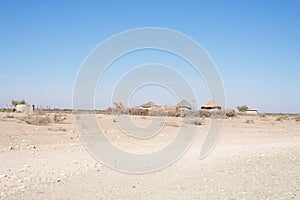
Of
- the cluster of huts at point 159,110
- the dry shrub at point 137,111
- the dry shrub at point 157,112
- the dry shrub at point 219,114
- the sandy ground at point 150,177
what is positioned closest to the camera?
the sandy ground at point 150,177

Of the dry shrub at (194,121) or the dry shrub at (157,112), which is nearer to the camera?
the dry shrub at (194,121)

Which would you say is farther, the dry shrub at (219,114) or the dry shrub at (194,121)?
the dry shrub at (219,114)

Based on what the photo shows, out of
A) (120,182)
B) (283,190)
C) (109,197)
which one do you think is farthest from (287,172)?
(109,197)

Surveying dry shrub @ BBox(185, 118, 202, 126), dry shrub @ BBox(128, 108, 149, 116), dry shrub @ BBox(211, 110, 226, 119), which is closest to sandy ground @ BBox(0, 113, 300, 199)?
dry shrub @ BBox(185, 118, 202, 126)

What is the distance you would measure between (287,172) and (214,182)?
6.97 feet

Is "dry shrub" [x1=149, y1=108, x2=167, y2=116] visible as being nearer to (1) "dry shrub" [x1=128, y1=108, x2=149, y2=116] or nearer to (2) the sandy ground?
(1) "dry shrub" [x1=128, y1=108, x2=149, y2=116]

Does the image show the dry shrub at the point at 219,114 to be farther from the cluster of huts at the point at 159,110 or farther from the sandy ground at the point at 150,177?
the sandy ground at the point at 150,177

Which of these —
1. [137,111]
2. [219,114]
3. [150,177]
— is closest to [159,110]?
[137,111]

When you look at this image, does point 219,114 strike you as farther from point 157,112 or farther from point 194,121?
point 194,121

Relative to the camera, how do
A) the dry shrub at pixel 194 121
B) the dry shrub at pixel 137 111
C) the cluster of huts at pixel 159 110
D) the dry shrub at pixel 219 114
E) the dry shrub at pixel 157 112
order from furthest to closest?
the dry shrub at pixel 219 114 → the dry shrub at pixel 137 111 → the dry shrub at pixel 157 112 → the cluster of huts at pixel 159 110 → the dry shrub at pixel 194 121

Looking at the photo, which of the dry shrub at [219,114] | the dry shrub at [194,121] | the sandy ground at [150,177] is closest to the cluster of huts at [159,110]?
the dry shrub at [219,114]

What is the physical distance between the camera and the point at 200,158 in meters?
10.4

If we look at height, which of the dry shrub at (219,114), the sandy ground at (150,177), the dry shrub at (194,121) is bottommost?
the sandy ground at (150,177)

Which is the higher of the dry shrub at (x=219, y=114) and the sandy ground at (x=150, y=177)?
the dry shrub at (x=219, y=114)
